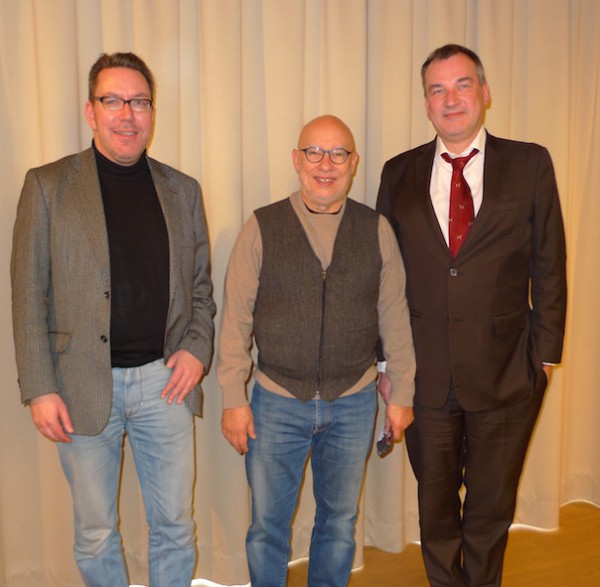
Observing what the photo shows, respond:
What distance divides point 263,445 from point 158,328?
52 centimetres

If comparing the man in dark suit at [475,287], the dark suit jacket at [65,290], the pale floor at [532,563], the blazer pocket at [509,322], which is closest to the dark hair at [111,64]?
the dark suit jacket at [65,290]

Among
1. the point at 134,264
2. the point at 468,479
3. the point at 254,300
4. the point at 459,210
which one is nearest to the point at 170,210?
the point at 134,264

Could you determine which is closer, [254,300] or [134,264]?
[134,264]

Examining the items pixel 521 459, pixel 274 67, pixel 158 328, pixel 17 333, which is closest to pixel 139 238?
pixel 158 328

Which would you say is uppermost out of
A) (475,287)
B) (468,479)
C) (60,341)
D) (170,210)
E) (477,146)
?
(477,146)

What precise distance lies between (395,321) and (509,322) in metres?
0.40

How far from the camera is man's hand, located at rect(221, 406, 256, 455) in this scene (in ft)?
A: 6.84

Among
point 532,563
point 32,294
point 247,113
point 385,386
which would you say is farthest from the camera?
point 532,563

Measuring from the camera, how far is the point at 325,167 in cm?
203

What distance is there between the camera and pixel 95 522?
1.95 meters

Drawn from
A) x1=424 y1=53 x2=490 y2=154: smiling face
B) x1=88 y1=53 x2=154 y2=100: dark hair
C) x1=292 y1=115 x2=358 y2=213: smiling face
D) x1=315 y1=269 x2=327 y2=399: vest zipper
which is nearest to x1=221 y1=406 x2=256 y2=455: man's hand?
x1=315 y1=269 x2=327 y2=399: vest zipper

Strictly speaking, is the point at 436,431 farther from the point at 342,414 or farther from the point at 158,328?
the point at 158,328

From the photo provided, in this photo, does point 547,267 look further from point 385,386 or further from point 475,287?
point 385,386

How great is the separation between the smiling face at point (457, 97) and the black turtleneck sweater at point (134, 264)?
990 mm
